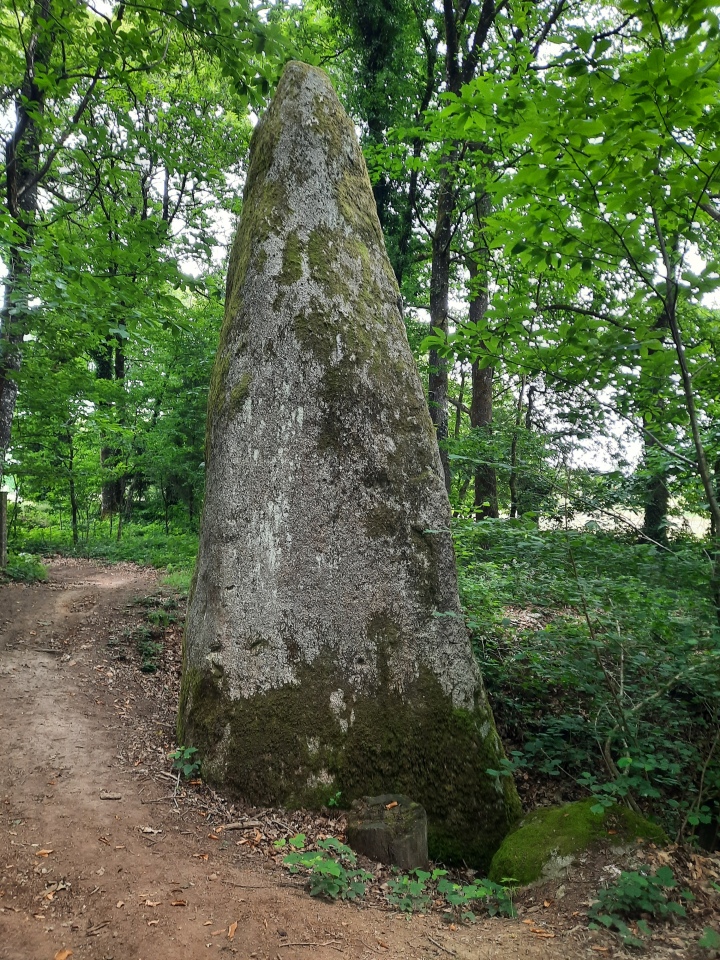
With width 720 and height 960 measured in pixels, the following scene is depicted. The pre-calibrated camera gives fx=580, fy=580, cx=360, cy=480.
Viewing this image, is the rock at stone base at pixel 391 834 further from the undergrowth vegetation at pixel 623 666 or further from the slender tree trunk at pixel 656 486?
the slender tree trunk at pixel 656 486

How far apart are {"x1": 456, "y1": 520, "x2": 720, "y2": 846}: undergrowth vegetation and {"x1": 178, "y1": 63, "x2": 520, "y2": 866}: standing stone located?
0.49 m

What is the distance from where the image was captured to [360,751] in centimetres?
414

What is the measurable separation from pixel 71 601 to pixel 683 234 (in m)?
8.79

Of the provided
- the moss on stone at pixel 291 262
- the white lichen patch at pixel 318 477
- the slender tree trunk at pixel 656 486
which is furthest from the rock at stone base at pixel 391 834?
the moss on stone at pixel 291 262

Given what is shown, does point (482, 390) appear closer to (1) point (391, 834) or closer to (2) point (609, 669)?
(2) point (609, 669)

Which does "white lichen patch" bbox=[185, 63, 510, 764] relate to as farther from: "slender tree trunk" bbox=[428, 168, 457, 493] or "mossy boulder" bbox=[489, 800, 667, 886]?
"slender tree trunk" bbox=[428, 168, 457, 493]

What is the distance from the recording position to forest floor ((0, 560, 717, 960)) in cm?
264

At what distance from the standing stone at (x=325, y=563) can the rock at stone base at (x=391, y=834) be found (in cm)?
33

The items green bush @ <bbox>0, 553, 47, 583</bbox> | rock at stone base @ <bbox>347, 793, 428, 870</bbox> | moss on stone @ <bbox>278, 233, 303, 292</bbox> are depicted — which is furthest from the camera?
green bush @ <bbox>0, 553, 47, 583</bbox>

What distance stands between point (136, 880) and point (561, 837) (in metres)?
2.45

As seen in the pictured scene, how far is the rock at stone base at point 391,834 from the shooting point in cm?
354

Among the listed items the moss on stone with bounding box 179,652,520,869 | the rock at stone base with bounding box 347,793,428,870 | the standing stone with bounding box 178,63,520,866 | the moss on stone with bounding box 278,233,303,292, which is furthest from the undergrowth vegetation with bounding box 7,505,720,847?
the moss on stone with bounding box 278,233,303,292

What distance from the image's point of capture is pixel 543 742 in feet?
16.3

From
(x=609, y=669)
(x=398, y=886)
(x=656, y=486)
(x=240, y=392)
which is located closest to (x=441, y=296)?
(x=240, y=392)
